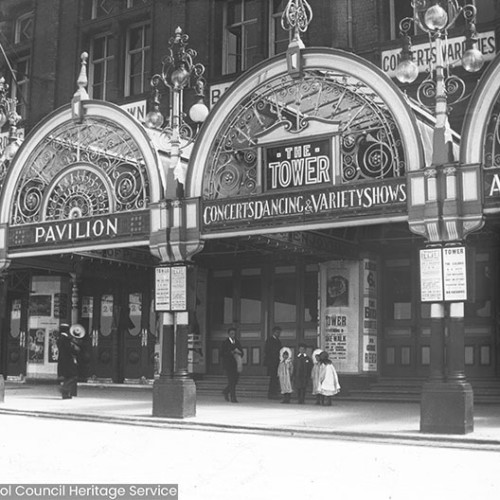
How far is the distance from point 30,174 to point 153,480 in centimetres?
1224

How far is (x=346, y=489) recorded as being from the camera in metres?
8.27

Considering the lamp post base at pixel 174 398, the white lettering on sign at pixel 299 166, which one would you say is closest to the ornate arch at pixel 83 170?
the white lettering on sign at pixel 299 166

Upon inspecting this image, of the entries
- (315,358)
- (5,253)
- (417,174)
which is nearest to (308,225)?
(417,174)

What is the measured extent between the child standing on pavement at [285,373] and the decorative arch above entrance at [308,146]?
15.2 feet

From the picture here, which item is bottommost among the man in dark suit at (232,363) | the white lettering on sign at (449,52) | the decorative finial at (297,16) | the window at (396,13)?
the man in dark suit at (232,363)

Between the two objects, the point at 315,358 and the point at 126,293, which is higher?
Result: the point at 126,293

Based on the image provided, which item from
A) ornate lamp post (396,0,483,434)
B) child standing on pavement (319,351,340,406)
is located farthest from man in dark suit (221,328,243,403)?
ornate lamp post (396,0,483,434)

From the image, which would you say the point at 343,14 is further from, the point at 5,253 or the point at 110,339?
the point at 110,339

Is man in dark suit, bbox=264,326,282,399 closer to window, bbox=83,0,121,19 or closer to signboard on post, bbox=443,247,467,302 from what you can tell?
signboard on post, bbox=443,247,467,302

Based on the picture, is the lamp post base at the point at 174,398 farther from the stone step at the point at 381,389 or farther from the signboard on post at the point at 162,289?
the stone step at the point at 381,389

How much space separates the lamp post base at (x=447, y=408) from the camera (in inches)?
502

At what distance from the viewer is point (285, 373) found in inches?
760

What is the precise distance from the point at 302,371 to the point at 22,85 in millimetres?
15289

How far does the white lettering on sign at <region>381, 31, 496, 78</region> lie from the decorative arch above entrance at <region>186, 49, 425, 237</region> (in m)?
4.03
